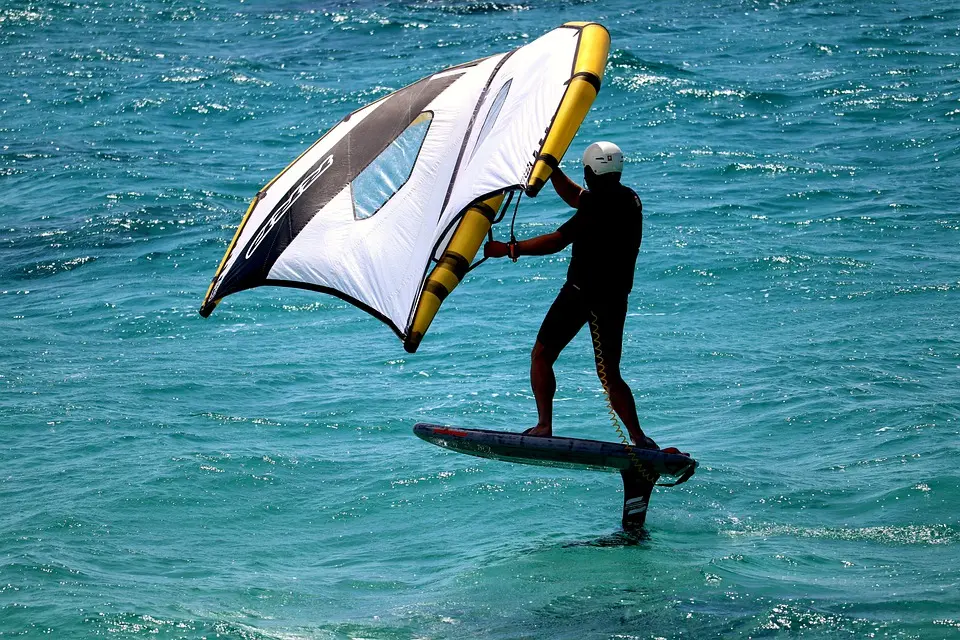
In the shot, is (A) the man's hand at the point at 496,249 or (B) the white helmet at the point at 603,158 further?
(B) the white helmet at the point at 603,158

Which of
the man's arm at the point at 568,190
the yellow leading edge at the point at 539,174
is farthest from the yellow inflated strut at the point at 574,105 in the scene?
the man's arm at the point at 568,190

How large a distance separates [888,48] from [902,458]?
1967cm

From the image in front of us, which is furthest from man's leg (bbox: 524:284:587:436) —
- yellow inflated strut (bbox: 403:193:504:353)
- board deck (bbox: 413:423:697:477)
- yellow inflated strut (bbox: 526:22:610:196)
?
yellow inflated strut (bbox: 526:22:610:196)

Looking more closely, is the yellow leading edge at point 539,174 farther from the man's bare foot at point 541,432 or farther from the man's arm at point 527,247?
the man's bare foot at point 541,432

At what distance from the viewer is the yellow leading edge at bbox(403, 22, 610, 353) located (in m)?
6.46

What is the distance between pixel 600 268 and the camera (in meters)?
7.29

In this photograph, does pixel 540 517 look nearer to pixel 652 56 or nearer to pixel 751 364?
pixel 751 364

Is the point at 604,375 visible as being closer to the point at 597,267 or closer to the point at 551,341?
the point at 551,341

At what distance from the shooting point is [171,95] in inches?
1097

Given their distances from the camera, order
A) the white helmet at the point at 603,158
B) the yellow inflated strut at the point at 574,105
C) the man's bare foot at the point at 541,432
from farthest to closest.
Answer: the man's bare foot at the point at 541,432 → the white helmet at the point at 603,158 → the yellow inflated strut at the point at 574,105

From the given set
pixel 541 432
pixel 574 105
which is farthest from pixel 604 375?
pixel 574 105

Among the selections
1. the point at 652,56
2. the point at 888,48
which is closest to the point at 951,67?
the point at 888,48

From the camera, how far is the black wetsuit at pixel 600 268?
7176 millimetres

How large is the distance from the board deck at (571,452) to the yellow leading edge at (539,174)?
84 cm
